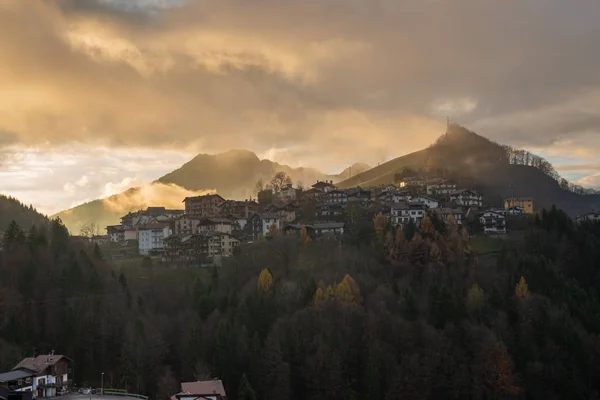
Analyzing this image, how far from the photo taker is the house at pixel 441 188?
2960 inches

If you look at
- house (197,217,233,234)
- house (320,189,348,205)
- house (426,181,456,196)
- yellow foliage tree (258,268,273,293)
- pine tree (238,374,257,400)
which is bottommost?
pine tree (238,374,257,400)

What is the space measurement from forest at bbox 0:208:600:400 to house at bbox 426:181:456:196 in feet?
78.1

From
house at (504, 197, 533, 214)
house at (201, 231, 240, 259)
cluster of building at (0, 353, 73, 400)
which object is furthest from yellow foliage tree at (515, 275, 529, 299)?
cluster of building at (0, 353, 73, 400)

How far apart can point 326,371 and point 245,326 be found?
6.57 meters

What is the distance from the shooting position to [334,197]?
229ft

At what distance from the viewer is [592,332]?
136 ft

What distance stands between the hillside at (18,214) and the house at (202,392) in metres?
57.0

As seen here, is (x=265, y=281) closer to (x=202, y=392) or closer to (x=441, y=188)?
(x=202, y=392)

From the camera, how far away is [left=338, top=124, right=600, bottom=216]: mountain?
86375 mm

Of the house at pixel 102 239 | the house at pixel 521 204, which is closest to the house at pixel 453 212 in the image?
the house at pixel 521 204

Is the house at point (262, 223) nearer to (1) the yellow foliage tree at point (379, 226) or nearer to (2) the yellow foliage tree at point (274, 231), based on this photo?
(2) the yellow foliage tree at point (274, 231)

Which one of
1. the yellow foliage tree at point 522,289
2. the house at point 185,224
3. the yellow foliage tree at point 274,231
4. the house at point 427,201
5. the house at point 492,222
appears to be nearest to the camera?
the yellow foliage tree at point 522,289

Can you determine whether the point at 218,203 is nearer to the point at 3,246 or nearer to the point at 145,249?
the point at 145,249

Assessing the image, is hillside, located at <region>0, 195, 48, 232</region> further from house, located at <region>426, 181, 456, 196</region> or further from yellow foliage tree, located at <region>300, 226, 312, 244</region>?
house, located at <region>426, 181, 456, 196</region>
